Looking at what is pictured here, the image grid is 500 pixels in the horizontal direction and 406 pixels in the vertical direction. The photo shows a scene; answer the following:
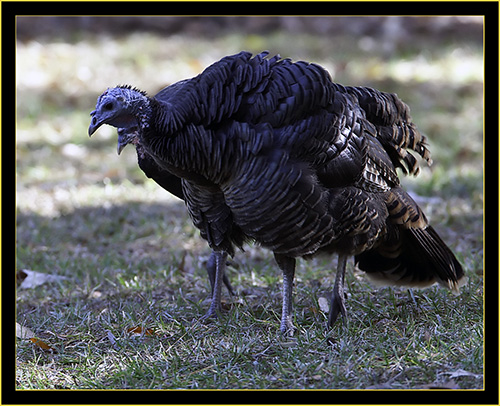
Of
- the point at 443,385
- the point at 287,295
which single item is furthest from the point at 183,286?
the point at 443,385

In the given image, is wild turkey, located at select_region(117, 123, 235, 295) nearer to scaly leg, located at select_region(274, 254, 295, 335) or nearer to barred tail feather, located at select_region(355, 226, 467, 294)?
scaly leg, located at select_region(274, 254, 295, 335)

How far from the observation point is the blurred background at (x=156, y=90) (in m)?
7.05

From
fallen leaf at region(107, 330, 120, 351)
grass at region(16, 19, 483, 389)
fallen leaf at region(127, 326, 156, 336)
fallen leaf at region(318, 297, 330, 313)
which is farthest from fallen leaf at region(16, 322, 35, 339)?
fallen leaf at region(318, 297, 330, 313)

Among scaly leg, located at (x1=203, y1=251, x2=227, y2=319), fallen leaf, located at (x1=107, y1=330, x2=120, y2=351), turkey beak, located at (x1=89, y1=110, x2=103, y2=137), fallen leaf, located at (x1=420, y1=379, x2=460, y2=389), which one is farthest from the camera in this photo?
scaly leg, located at (x1=203, y1=251, x2=227, y2=319)

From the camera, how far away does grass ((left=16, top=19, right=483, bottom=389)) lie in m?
4.20

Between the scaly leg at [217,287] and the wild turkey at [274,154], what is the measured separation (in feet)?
1.01

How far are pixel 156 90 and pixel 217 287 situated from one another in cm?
622

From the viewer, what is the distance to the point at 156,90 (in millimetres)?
10750

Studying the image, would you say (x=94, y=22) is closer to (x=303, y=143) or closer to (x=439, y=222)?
(x=439, y=222)

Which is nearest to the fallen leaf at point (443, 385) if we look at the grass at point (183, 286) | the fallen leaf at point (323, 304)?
the grass at point (183, 286)

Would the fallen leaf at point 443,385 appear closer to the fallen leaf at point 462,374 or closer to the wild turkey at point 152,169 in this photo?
the fallen leaf at point 462,374

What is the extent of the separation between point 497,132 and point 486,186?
402 mm

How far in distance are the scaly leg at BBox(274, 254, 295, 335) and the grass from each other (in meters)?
0.08

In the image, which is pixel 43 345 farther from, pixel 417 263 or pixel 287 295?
pixel 417 263
